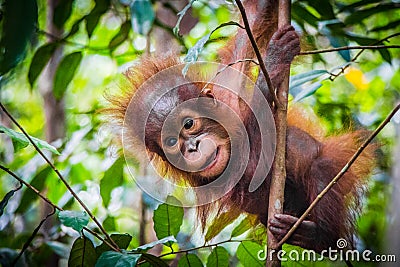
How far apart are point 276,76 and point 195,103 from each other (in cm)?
53

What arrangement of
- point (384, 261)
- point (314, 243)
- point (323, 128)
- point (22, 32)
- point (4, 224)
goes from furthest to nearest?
point (4, 224)
point (323, 128)
point (314, 243)
point (384, 261)
point (22, 32)

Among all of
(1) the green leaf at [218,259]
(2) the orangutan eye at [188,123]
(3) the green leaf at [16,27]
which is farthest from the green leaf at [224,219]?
(3) the green leaf at [16,27]

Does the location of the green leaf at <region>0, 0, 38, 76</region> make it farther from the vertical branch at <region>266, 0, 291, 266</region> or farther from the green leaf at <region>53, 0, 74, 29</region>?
the green leaf at <region>53, 0, 74, 29</region>

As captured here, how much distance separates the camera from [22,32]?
85cm

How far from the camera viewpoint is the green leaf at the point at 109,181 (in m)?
2.64

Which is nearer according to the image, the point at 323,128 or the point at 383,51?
the point at 383,51

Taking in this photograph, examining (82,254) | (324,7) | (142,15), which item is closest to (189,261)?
(82,254)

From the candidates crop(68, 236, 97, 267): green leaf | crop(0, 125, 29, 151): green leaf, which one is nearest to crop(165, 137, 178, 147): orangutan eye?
crop(68, 236, 97, 267): green leaf

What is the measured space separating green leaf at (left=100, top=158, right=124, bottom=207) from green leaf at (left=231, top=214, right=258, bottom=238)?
0.70m

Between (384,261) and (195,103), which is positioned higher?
(195,103)

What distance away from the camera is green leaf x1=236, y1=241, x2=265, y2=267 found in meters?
2.01

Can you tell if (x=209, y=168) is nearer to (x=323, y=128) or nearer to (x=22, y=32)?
(x=323, y=128)

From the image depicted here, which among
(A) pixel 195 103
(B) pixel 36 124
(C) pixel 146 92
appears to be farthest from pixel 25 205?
(B) pixel 36 124

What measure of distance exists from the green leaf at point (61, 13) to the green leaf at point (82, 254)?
4.53 feet
